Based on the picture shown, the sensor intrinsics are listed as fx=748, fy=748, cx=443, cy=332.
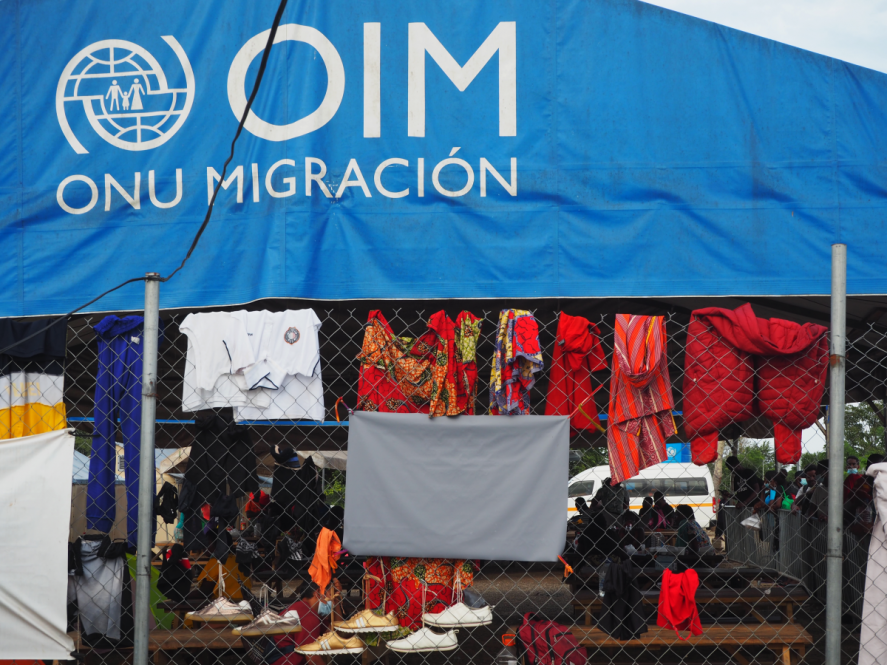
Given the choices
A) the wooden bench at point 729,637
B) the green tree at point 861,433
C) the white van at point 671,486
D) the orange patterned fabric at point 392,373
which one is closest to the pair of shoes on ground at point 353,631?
the orange patterned fabric at point 392,373

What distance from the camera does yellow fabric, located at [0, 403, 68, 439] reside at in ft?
15.7

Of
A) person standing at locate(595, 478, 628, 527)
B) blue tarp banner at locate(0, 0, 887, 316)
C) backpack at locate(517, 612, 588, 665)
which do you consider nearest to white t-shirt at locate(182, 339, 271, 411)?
blue tarp banner at locate(0, 0, 887, 316)

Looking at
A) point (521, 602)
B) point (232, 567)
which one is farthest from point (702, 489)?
point (232, 567)

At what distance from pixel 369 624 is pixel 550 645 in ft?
3.83

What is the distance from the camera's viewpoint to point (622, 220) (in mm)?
4273

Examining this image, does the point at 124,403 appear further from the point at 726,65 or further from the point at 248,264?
the point at 726,65

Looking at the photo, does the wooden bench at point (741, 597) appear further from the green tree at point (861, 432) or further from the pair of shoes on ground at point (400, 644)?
the green tree at point (861, 432)

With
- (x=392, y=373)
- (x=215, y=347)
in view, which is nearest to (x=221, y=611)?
(x=215, y=347)

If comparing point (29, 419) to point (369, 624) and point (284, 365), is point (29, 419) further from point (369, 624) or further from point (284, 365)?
point (369, 624)

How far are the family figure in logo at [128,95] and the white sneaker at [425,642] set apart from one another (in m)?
3.48

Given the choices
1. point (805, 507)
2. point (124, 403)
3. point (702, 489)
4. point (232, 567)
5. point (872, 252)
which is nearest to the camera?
point (872, 252)

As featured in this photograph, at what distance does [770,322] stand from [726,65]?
4.91 feet

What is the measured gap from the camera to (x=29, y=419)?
482cm

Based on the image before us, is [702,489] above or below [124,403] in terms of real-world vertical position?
below
